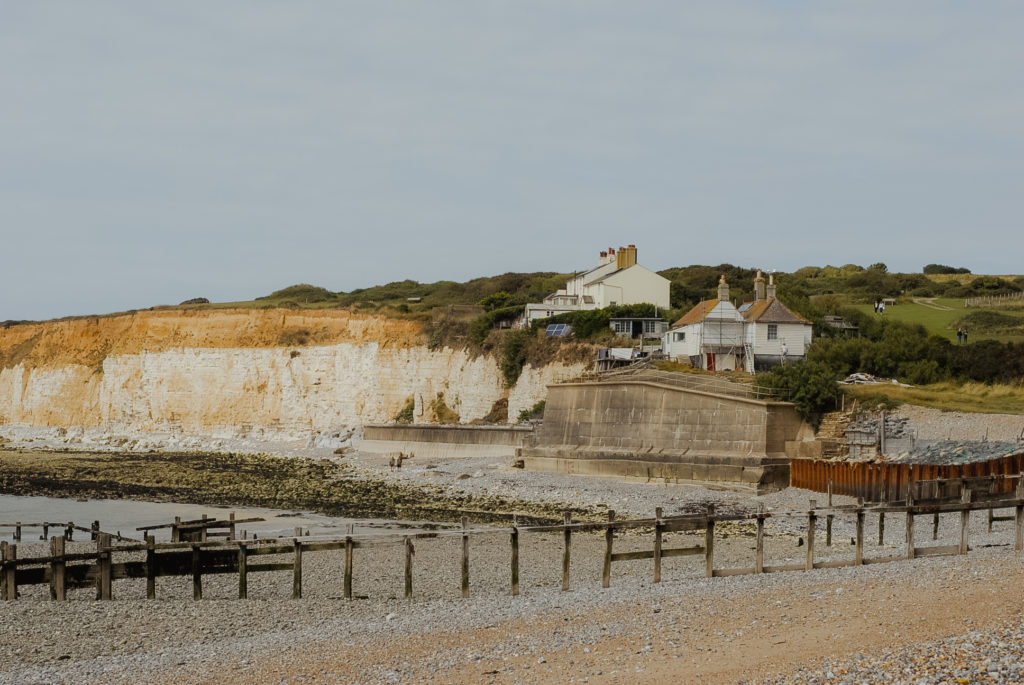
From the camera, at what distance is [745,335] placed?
4519 centimetres

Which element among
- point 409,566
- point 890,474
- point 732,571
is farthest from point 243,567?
point 890,474

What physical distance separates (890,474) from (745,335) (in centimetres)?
1865

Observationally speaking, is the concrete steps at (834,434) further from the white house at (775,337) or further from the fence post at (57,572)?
the fence post at (57,572)

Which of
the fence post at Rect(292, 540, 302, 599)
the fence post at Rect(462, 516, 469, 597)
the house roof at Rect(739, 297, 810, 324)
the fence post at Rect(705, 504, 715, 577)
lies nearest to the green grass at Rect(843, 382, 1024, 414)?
the house roof at Rect(739, 297, 810, 324)

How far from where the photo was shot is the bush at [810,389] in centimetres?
3459

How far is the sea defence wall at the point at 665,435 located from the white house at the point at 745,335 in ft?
22.9

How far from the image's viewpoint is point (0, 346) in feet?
320

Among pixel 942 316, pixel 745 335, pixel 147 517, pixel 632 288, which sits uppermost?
pixel 632 288

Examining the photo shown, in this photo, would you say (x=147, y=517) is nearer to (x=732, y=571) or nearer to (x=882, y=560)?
(x=732, y=571)

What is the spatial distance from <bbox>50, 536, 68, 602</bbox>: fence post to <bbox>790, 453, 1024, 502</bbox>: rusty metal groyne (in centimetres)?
1964

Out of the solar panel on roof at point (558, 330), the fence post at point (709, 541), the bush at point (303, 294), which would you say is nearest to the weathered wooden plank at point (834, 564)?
the fence post at point (709, 541)

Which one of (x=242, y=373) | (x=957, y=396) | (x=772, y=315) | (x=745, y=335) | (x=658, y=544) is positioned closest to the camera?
(x=658, y=544)

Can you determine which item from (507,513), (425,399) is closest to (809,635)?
(507,513)

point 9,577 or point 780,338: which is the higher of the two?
point 780,338
